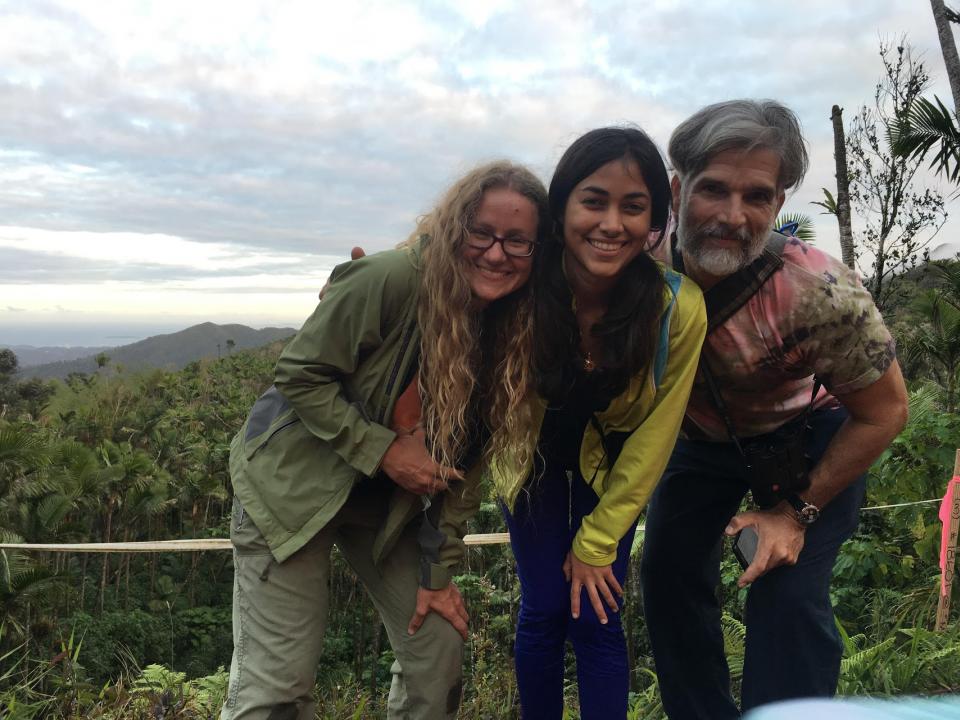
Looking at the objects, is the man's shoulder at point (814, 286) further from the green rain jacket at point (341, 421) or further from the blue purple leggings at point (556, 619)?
the green rain jacket at point (341, 421)

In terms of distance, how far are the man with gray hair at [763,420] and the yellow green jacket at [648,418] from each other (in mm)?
153

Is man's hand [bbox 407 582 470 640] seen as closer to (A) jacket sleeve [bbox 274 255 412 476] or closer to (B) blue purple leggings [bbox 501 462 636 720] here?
(B) blue purple leggings [bbox 501 462 636 720]

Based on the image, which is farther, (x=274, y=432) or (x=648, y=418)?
(x=274, y=432)

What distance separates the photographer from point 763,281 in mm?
2141

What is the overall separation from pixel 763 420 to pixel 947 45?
9363 millimetres

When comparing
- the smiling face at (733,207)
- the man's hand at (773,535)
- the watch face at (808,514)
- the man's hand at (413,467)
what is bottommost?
the man's hand at (773,535)

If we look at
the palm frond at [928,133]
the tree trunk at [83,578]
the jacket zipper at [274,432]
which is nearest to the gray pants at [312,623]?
the jacket zipper at [274,432]

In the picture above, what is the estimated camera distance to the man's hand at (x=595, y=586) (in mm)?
2188

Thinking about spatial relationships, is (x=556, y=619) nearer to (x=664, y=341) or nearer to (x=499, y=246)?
(x=664, y=341)

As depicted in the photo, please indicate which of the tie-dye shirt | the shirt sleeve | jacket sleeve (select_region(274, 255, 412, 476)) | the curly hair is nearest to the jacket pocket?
jacket sleeve (select_region(274, 255, 412, 476))

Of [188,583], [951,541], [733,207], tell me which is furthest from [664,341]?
[188,583]

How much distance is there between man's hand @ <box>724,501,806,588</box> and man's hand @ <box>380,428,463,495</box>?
861mm

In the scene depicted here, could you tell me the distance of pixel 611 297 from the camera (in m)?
2.11

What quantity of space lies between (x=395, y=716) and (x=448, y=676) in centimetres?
24
